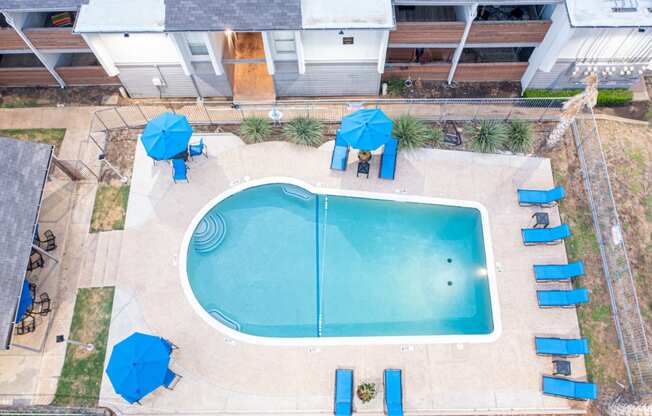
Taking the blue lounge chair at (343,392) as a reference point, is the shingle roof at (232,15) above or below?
above

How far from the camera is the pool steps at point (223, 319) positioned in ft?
66.6

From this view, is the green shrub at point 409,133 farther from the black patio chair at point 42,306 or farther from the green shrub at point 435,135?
the black patio chair at point 42,306

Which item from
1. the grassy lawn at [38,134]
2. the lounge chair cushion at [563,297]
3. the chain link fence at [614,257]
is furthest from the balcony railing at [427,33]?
the grassy lawn at [38,134]

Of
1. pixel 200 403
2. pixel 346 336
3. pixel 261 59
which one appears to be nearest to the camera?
pixel 200 403

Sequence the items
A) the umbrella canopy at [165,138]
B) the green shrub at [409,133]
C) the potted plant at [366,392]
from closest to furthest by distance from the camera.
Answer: the potted plant at [366,392] → the umbrella canopy at [165,138] → the green shrub at [409,133]

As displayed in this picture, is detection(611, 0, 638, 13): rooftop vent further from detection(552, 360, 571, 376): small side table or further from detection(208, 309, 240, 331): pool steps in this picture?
detection(208, 309, 240, 331): pool steps

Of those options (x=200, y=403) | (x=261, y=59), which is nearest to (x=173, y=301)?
(x=200, y=403)

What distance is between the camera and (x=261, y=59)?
75.9 feet

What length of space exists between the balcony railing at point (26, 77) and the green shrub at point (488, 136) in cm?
2370

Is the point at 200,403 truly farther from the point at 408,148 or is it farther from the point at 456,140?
the point at 456,140

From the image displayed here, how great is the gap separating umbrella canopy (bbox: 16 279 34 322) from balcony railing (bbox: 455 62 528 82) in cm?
2395

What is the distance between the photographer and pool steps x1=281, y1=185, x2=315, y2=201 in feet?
74.1

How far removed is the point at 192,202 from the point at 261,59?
8.29m

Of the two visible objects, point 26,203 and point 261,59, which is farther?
point 261,59
